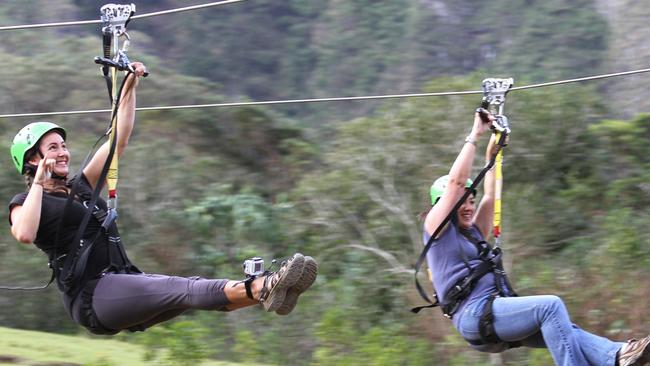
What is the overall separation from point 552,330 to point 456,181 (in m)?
0.79

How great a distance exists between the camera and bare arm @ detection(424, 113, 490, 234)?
185 inches

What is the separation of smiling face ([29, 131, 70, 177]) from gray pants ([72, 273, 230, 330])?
0.52 metres

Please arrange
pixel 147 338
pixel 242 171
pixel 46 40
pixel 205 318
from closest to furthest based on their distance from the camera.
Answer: pixel 147 338, pixel 205 318, pixel 242 171, pixel 46 40

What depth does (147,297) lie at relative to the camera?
4.41 m

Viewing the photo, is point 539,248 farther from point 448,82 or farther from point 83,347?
point 83,347

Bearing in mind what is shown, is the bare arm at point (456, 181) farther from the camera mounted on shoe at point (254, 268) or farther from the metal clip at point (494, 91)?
the camera mounted on shoe at point (254, 268)

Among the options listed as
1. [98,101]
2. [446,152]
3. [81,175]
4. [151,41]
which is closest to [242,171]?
[98,101]

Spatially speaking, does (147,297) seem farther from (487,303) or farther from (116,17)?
(487,303)

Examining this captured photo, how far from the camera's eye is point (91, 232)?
4578mm

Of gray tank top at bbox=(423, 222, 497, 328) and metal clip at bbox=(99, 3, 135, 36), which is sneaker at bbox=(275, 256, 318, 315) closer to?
gray tank top at bbox=(423, 222, 497, 328)

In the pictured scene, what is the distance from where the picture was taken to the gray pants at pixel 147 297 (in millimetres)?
4363

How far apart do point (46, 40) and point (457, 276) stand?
55.6 feet

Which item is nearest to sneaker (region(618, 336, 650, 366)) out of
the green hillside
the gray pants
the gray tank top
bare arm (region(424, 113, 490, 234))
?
the gray tank top

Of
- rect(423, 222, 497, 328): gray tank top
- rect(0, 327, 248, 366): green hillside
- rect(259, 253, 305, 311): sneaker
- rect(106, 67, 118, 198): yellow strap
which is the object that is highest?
rect(106, 67, 118, 198): yellow strap
